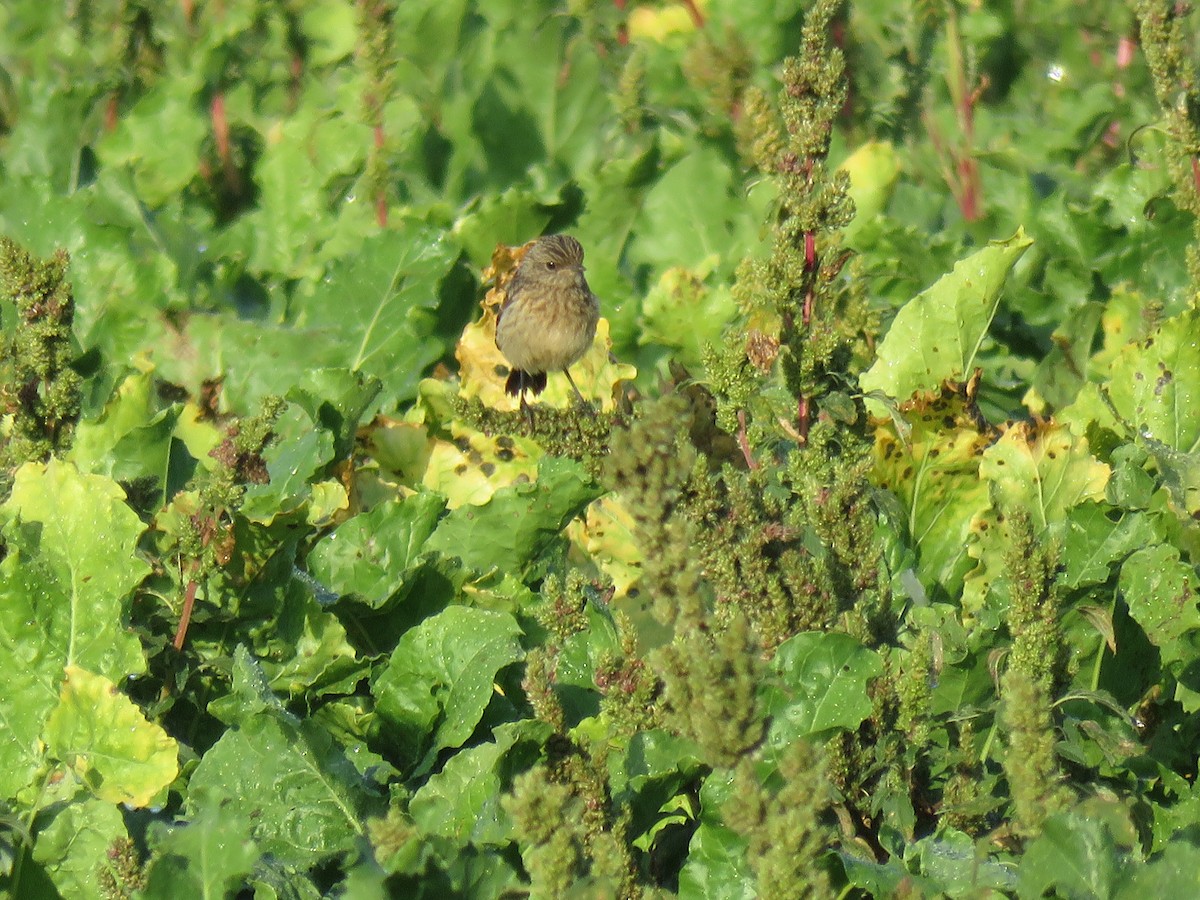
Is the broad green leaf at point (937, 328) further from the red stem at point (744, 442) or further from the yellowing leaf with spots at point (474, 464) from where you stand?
the red stem at point (744, 442)

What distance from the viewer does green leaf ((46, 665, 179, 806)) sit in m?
2.92

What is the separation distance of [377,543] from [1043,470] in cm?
133

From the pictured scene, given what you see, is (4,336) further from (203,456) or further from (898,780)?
(898,780)

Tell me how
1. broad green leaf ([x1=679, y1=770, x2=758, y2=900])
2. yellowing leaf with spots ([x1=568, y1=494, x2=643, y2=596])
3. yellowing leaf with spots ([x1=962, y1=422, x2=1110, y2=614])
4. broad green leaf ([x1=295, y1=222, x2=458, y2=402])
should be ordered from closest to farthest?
broad green leaf ([x1=679, y1=770, x2=758, y2=900]) < yellowing leaf with spots ([x1=962, y1=422, x2=1110, y2=614]) < yellowing leaf with spots ([x1=568, y1=494, x2=643, y2=596]) < broad green leaf ([x1=295, y1=222, x2=458, y2=402])

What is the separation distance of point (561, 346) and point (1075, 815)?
228 centimetres

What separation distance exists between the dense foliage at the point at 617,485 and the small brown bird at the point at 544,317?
0.34ft

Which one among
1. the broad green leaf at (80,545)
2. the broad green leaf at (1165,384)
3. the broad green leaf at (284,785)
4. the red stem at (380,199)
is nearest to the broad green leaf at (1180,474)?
the broad green leaf at (1165,384)

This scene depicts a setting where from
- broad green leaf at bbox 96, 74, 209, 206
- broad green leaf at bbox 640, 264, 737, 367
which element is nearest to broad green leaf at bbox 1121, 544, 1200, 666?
broad green leaf at bbox 640, 264, 737, 367

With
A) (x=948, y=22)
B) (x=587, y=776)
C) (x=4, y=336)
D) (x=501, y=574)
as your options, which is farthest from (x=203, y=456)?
(x=948, y=22)

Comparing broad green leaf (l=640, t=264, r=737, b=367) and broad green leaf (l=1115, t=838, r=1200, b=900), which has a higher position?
broad green leaf (l=1115, t=838, r=1200, b=900)

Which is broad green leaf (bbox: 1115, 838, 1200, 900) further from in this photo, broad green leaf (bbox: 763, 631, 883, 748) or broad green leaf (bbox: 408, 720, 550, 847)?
broad green leaf (bbox: 408, 720, 550, 847)

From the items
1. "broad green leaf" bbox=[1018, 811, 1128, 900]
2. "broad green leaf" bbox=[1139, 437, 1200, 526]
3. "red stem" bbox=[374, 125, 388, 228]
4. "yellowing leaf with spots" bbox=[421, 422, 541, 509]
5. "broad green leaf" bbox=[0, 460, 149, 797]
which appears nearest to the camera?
"broad green leaf" bbox=[1018, 811, 1128, 900]

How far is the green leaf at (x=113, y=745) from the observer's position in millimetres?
2924

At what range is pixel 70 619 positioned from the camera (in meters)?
3.28
